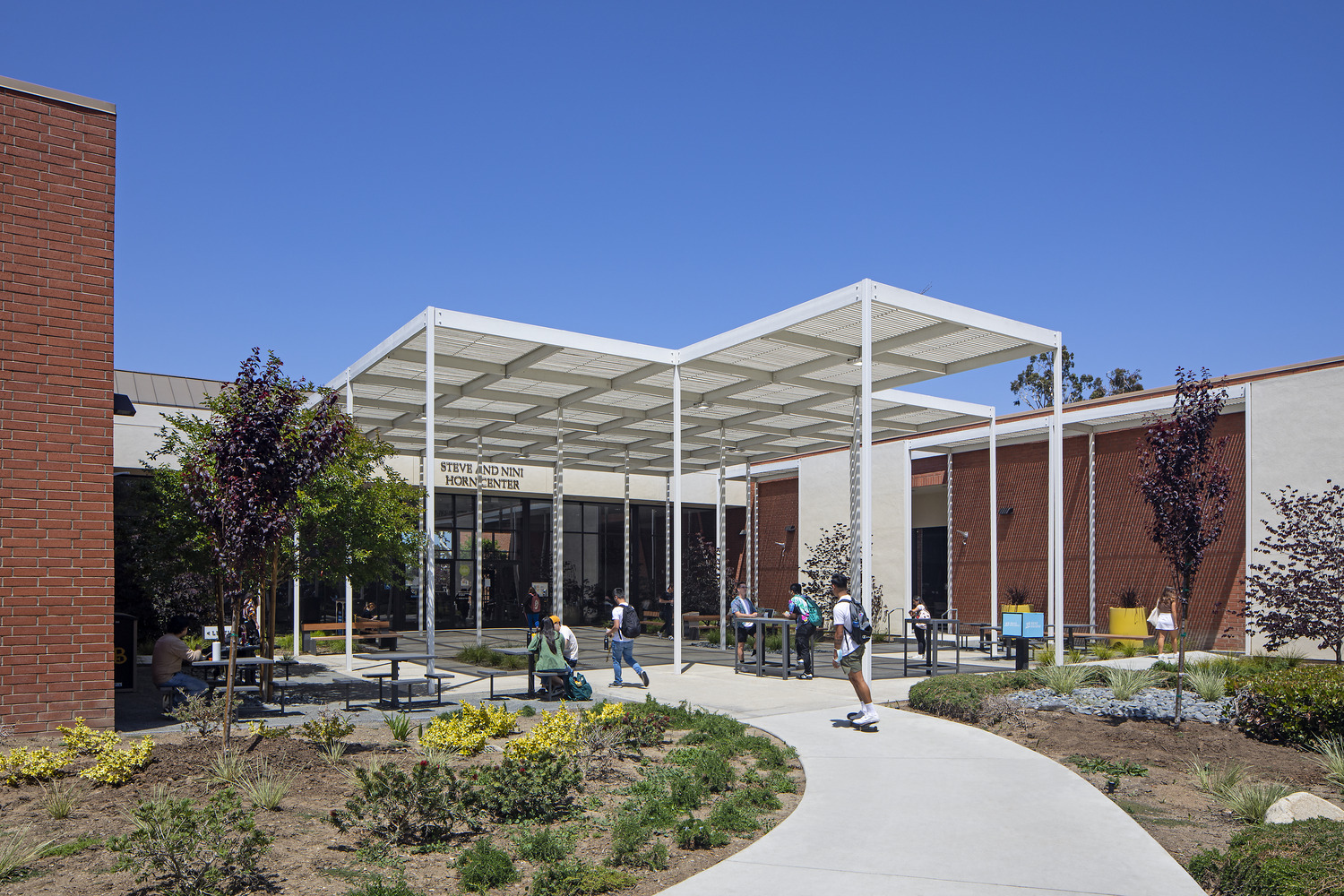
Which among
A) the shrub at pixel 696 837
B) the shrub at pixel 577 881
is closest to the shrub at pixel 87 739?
the shrub at pixel 577 881

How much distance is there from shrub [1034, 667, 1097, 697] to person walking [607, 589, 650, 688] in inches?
210

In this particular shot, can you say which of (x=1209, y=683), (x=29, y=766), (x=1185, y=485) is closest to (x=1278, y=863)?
(x=1185, y=485)

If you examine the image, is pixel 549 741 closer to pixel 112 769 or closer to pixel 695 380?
pixel 112 769

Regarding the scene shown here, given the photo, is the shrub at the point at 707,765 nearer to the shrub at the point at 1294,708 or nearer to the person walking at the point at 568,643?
Answer: the person walking at the point at 568,643

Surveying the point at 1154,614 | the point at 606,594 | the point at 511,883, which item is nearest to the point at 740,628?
the point at 1154,614

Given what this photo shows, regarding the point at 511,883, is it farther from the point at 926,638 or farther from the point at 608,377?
the point at 608,377

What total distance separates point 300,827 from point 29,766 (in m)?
2.55

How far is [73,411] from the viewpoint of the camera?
30.3 feet

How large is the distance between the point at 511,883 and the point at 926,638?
1195 centimetres

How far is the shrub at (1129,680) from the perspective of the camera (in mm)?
11398

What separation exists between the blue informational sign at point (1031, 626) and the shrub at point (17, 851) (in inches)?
532

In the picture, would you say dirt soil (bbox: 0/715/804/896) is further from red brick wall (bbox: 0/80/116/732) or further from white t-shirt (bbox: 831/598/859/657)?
white t-shirt (bbox: 831/598/859/657)

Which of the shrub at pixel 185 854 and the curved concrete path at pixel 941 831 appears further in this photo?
the curved concrete path at pixel 941 831

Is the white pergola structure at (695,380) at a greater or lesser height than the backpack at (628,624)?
greater
